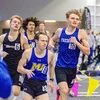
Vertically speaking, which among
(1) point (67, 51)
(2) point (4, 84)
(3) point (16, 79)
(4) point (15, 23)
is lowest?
(3) point (16, 79)

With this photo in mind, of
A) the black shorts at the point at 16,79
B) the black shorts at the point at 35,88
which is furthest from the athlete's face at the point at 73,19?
the black shorts at the point at 16,79

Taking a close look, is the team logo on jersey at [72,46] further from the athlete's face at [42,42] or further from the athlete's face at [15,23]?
the athlete's face at [15,23]

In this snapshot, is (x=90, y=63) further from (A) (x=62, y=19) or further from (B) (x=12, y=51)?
(A) (x=62, y=19)

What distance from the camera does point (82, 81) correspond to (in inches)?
380

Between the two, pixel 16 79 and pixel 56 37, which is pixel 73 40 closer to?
pixel 56 37

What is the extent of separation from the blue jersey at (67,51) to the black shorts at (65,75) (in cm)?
7

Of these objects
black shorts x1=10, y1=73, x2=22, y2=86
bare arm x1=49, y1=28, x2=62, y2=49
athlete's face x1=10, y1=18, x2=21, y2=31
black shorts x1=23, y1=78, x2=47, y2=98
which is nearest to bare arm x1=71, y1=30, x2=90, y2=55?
bare arm x1=49, y1=28, x2=62, y2=49

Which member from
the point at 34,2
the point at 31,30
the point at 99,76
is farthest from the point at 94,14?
the point at 31,30

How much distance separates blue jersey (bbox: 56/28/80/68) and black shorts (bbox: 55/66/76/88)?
7 cm

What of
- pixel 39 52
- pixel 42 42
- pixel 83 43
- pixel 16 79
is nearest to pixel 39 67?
pixel 39 52

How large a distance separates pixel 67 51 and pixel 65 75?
41 cm

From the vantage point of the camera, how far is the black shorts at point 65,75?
496 centimetres

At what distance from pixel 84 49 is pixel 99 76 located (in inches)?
247

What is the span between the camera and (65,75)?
16.4 feet
